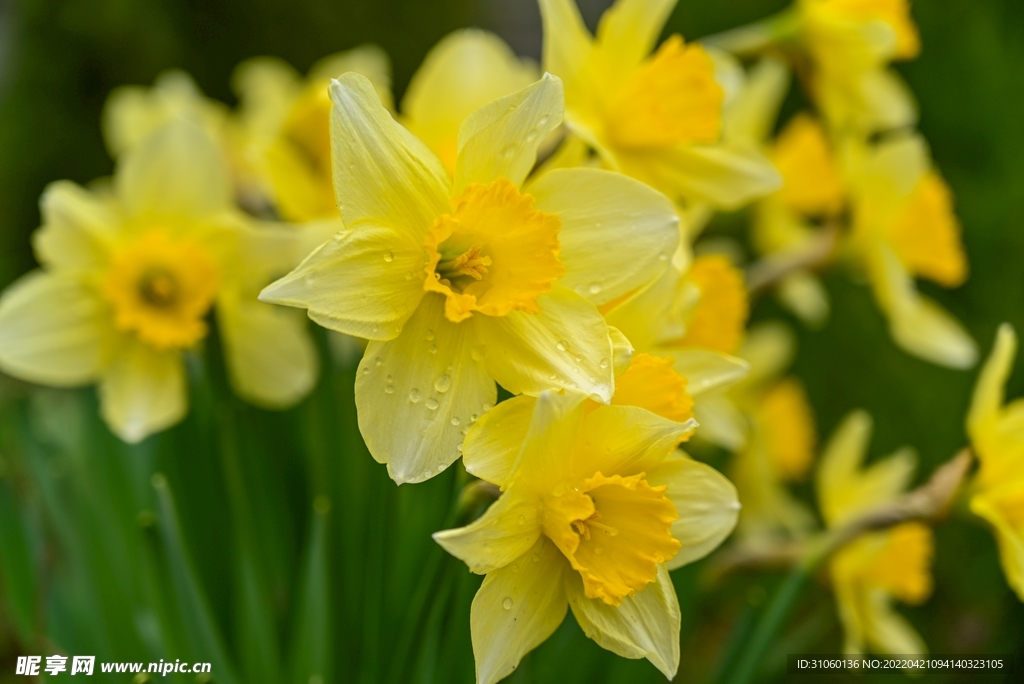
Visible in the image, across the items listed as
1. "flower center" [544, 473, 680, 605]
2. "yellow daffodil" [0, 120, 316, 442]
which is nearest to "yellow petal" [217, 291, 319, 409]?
"yellow daffodil" [0, 120, 316, 442]

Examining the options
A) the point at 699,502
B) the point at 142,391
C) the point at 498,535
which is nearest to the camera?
the point at 498,535

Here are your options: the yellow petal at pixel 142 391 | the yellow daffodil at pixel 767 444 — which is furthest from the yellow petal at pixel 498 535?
the yellow daffodil at pixel 767 444

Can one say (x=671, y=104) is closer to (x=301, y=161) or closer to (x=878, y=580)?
(x=301, y=161)

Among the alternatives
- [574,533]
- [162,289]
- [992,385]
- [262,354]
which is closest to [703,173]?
[992,385]

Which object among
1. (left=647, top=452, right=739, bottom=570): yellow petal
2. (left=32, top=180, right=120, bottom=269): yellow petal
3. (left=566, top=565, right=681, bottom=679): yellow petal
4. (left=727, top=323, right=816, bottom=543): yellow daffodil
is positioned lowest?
(left=727, top=323, right=816, bottom=543): yellow daffodil

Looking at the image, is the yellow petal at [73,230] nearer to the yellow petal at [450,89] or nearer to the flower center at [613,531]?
the yellow petal at [450,89]

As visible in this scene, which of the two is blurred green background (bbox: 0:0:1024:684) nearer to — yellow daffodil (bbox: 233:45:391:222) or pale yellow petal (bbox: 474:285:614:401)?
pale yellow petal (bbox: 474:285:614:401)
